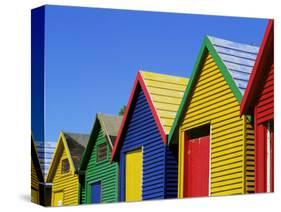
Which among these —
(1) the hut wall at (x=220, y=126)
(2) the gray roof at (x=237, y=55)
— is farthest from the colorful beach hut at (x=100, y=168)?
(2) the gray roof at (x=237, y=55)

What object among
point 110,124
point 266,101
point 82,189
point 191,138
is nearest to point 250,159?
point 266,101

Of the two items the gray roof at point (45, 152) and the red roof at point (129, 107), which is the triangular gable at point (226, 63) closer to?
the red roof at point (129, 107)

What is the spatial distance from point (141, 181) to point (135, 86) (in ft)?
5.13

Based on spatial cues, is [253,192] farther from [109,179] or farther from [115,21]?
[115,21]

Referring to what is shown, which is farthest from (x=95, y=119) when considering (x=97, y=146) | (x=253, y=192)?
(x=253, y=192)

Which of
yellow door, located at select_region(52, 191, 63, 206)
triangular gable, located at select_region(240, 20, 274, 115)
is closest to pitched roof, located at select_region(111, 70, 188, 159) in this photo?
triangular gable, located at select_region(240, 20, 274, 115)

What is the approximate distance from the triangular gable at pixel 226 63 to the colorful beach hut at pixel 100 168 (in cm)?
102

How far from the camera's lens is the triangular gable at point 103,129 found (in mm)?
12773

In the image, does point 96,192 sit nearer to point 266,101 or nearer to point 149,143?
point 149,143

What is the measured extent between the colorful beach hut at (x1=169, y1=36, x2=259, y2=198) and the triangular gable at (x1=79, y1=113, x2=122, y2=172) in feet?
3.12

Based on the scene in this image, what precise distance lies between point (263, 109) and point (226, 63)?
964 mm

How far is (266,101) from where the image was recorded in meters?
13.5

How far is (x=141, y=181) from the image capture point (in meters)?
13.5

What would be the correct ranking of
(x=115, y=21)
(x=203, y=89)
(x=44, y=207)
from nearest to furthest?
(x=44, y=207) < (x=115, y=21) < (x=203, y=89)
